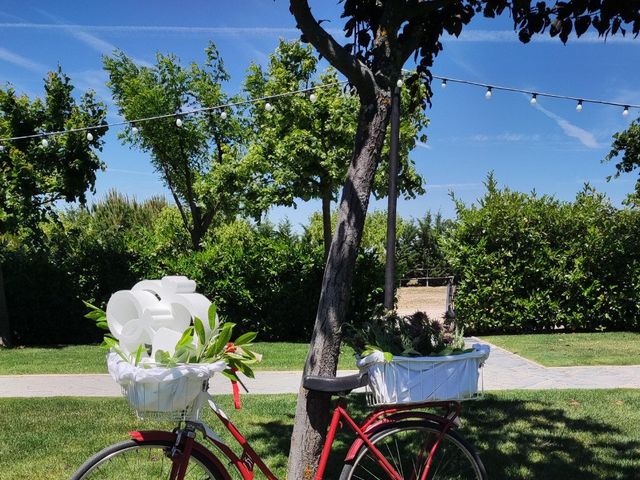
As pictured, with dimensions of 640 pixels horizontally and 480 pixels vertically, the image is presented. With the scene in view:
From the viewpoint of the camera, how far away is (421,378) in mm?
2939

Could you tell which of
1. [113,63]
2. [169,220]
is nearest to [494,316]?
[113,63]

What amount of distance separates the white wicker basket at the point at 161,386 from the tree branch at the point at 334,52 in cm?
180

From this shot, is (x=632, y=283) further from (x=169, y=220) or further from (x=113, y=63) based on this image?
(x=169, y=220)

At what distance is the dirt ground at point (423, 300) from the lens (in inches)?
818

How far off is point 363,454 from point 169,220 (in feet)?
104

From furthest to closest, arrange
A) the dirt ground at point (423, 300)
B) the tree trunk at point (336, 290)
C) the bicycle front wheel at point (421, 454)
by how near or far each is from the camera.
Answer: the dirt ground at point (423, 300) < the tree trunk at point (336, 290) < the bicycle front wheel at point (421, 454)

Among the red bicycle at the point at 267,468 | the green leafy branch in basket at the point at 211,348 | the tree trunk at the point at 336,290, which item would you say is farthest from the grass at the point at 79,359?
the green leafy branch in basket at the point at 211,348

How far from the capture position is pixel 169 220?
3350cm

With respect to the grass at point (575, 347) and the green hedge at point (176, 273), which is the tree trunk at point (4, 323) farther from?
the grass at point (575, 347)

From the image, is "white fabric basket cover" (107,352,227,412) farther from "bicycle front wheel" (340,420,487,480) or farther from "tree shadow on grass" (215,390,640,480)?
"tree shadow on grass" (215,390,640,480)

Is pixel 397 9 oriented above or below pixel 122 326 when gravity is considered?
above

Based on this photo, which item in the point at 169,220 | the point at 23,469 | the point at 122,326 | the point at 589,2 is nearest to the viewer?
the point at 122,326

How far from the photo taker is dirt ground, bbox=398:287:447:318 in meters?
20.8

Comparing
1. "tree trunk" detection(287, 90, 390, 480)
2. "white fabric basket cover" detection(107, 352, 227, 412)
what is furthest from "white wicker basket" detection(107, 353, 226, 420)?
"tree trunk" detection(287, 90, 390, 480)
